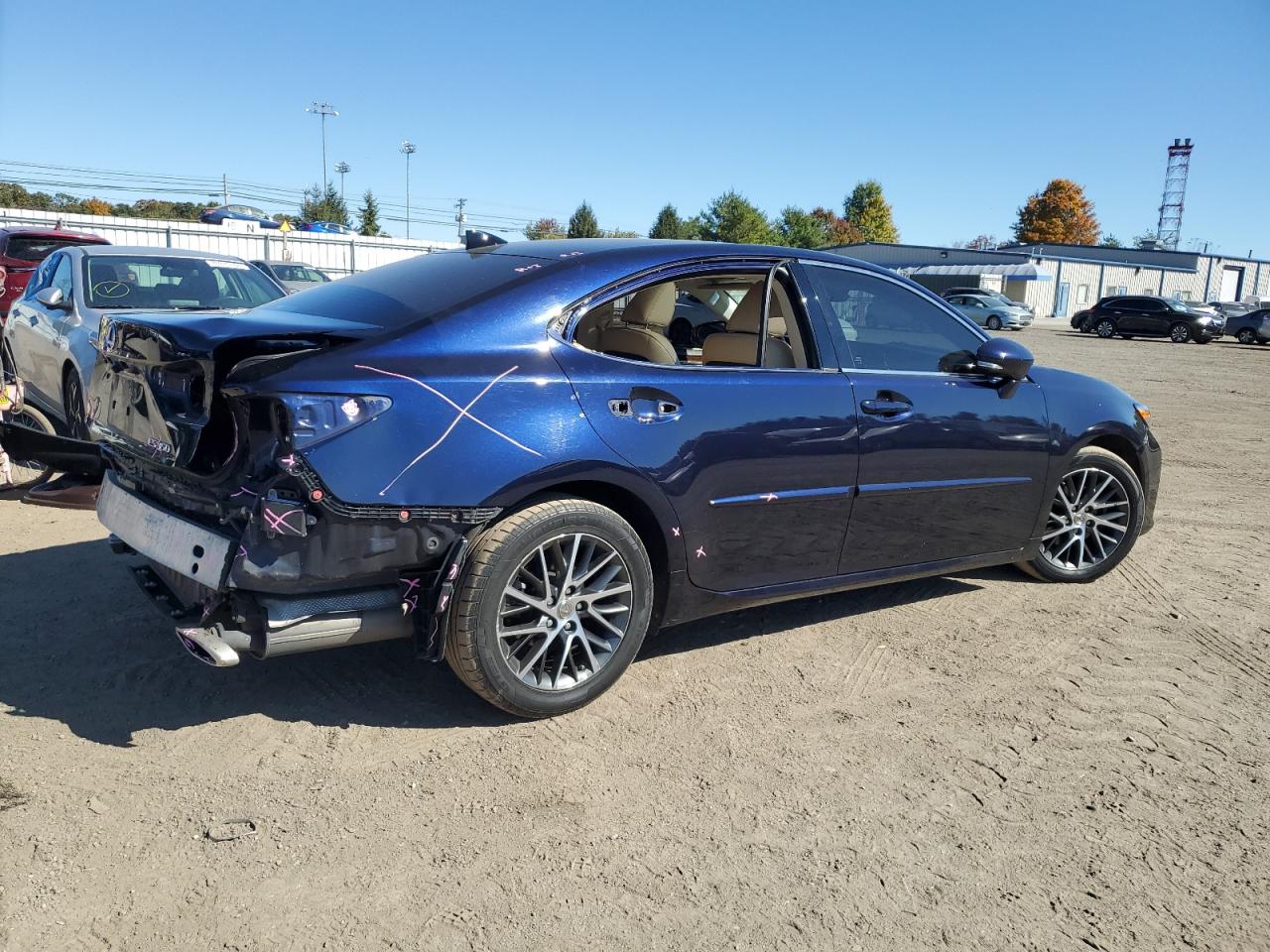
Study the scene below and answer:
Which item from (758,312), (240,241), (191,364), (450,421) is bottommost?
(450,421)

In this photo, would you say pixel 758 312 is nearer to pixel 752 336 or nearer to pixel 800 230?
pixel 752 336

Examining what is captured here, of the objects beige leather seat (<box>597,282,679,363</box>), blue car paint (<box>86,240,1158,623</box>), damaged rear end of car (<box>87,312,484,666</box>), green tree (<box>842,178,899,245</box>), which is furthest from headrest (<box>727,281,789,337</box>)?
green tree (<box>842,178,899,245</box>)

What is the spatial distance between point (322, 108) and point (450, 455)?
259ft

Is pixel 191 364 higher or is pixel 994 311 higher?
pixel 994 311

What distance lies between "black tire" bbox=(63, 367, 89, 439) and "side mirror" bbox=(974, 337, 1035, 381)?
5.63m

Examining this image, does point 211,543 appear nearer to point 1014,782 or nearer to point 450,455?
point 450,455

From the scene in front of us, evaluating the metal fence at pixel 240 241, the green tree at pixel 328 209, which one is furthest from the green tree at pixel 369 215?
the metal fence at pixel 240 241

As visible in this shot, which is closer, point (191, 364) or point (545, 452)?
point (191, 364)

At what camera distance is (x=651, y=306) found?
13.9 feet

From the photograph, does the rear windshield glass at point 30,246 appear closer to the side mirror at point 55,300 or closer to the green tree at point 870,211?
the side mirror at point 55,300

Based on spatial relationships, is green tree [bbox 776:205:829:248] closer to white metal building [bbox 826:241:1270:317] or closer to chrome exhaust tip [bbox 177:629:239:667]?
white metal building [bbox 826:241:1270:317]

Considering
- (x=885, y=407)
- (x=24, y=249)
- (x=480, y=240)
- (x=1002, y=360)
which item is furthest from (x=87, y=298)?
(x=24, y=249)

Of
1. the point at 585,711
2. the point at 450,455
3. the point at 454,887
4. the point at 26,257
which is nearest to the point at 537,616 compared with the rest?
the point at 585,711

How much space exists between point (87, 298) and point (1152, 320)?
3622cm
